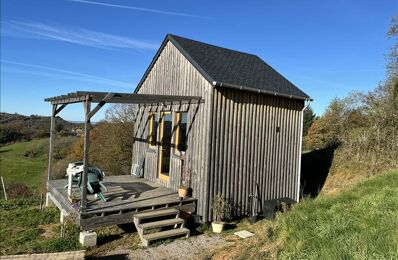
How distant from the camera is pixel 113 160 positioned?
19547mm

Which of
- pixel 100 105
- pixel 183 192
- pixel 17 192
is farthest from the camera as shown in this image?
pixel 17 192

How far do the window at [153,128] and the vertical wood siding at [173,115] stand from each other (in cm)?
23

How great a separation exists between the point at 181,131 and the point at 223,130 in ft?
4.96

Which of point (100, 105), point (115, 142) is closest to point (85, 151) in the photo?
point (100, 105)

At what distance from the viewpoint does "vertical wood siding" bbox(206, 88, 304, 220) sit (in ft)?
27.1

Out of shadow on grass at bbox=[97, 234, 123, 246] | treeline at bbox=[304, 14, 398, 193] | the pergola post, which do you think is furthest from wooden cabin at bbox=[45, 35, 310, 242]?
treeline at bbox=[304, 14, 398, 193]

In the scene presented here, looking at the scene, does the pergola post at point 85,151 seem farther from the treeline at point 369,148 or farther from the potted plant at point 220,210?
the treeline at point 369,148

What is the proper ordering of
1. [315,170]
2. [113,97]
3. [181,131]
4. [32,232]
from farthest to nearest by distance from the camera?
[315,170], [181,131], [32,232], [113,97]

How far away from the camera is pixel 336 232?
4.62 meters

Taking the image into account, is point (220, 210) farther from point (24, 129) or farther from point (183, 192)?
point (24, 129)

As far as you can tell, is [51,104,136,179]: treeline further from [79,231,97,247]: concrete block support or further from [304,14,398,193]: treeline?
[79,231,97,247]: concrete block support

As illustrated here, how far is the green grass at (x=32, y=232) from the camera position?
689cm

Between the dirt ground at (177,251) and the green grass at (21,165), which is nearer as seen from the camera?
the dirt ground at (177,251)

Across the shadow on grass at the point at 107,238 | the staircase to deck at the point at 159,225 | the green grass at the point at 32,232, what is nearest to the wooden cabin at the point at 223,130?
the staircase to deck at the point at 159,225
